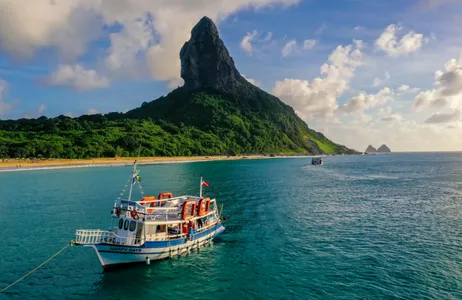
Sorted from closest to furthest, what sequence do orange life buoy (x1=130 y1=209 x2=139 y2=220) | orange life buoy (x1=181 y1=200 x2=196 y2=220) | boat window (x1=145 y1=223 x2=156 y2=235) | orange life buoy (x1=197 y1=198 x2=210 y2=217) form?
orange life buoy (x1=130 y1=209 x2=139 y2=220) → boat window (x1=145 y1=223 x2=156 y2=235) → orange life buoy (x1=181 y1=200 x2=196 y2=220) → orange life buoy (x1=197 y1=198 x2=210 y2=217)

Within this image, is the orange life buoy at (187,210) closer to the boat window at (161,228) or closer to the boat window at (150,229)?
the boat window at (161,228)

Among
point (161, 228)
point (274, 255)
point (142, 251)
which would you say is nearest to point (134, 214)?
point (161, 228)

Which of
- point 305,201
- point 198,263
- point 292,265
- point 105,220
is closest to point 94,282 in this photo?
point 198,263

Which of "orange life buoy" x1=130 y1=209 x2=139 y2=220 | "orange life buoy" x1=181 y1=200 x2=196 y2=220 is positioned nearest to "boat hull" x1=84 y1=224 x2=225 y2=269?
"orange life buoy" x1=181 y1=200 x2=196 y2=220

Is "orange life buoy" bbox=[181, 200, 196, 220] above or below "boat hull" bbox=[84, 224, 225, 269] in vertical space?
above

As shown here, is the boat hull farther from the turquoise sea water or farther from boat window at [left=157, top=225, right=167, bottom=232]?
boat window at [left=157, top=225, right=167, bottom=232]

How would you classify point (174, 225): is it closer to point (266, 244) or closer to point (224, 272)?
point (224, 272)

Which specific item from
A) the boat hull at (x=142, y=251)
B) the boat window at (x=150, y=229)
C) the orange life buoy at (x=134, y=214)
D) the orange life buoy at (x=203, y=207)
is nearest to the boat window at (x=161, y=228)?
the boat window at (x=150, y=229)
